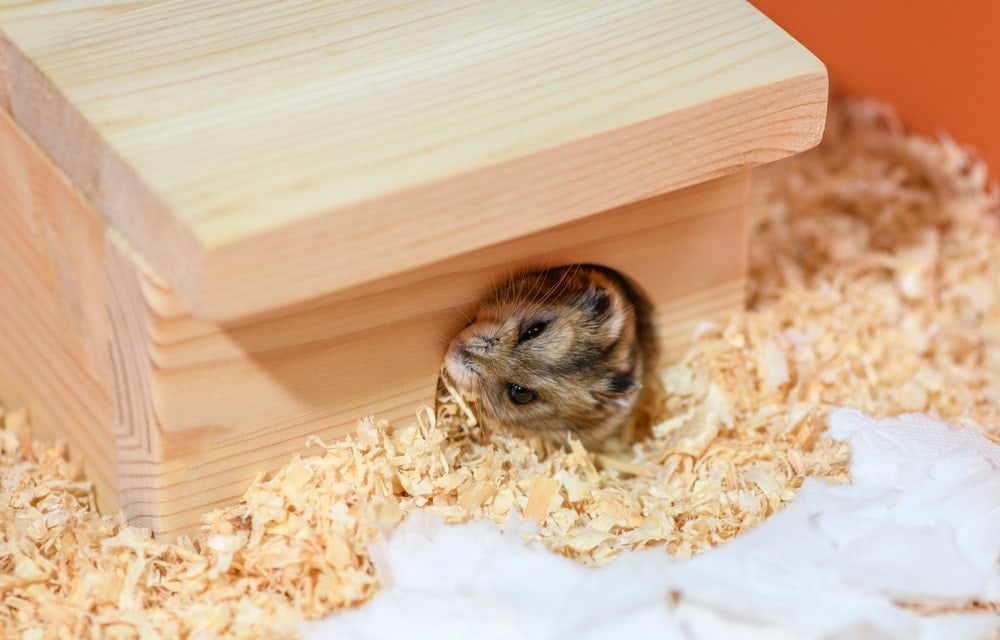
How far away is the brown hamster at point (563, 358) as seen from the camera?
2.69 meters

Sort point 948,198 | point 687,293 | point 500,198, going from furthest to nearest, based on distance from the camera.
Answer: point 948,198, point 687,293, point 500,198

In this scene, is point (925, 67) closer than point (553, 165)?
No

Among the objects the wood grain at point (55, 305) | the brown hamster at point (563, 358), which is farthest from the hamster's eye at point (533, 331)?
the wood grain at point (55, 305)

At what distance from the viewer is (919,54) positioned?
3.93 metres

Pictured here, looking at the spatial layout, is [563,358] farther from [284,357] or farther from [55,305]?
[55,305]

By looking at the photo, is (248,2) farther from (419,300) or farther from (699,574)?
(699,574)

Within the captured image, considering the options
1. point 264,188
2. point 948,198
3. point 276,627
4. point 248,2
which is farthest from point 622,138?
point 948,198

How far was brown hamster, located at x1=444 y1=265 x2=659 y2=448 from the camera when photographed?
269 centimetres

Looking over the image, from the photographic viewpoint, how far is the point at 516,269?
2.59m

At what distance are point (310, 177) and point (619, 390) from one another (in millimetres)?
1023

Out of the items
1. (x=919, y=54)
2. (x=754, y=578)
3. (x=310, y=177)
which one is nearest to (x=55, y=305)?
(x=310, y=177)

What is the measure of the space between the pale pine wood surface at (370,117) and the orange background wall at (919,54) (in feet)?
4.84

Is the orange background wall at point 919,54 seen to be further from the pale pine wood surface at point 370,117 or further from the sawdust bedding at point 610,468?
the pale pine wood surface at point 370,117

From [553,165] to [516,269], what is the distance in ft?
1.35
